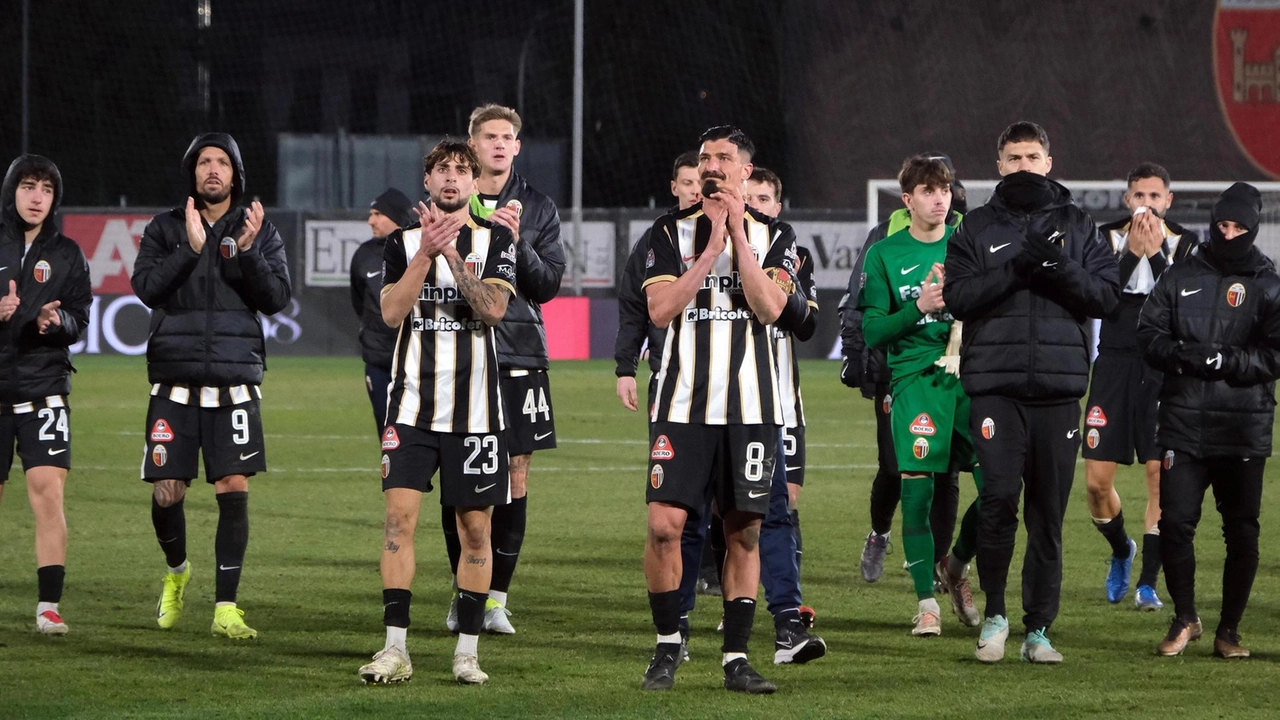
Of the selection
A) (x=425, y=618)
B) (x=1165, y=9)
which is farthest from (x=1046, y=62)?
(x=425, y=618)

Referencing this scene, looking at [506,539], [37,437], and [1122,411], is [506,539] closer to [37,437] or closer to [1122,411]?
[37,437]

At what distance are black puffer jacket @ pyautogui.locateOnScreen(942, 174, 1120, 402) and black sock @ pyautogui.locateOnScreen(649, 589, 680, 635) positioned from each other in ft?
4.75

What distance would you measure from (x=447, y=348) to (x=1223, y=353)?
9.64 ft

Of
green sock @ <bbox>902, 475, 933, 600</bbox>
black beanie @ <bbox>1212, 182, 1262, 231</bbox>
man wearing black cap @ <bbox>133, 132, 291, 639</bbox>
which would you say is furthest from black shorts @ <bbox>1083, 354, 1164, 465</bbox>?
man wearing black cap @ <bbox>133, 132, 291, 639</bbox>

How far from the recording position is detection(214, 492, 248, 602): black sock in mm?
6977

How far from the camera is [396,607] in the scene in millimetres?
5957

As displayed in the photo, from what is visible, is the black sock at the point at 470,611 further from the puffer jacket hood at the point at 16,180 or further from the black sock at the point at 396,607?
the puffer jacket hood at the point at 16,180

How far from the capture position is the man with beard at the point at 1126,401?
798 centimetres

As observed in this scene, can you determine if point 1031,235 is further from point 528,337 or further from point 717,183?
point 528,337

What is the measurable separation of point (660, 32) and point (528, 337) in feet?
86.2

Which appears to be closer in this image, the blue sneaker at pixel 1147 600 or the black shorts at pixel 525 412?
the black shorts at pixel 525 412

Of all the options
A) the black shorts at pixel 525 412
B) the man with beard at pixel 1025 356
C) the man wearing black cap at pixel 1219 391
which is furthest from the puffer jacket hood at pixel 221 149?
the man wearing black cap at pixel 1219 391

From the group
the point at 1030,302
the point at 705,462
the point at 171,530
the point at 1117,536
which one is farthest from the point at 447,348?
the point at 1117,536

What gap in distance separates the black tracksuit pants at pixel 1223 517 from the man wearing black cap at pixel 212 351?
3.66 meters
